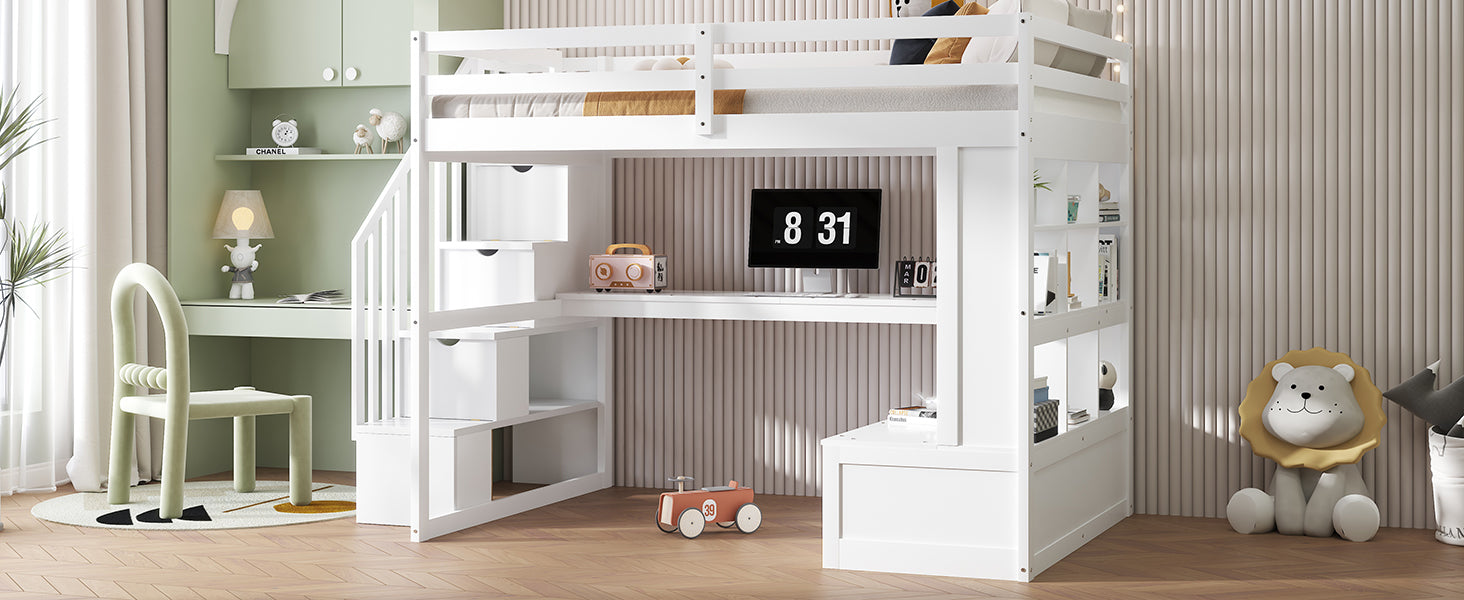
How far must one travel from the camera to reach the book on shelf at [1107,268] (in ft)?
15.3

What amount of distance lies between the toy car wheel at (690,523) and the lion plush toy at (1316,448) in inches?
64.0

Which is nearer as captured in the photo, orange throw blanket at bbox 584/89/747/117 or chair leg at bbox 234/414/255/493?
orange throw blanket at bbox 584/89/747/117

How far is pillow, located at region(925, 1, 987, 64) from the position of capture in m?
4.11

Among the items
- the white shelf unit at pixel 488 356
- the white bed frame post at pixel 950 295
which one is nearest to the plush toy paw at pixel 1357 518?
the white bed frame post at pixel 950 295

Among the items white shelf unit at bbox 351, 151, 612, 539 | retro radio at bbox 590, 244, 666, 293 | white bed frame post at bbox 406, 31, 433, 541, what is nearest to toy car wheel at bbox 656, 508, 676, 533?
white shelf unit at bbox 351, 151, 612, 539

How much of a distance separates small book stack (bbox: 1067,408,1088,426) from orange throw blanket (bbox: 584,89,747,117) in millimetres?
1332

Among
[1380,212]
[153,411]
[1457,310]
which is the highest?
[1380,212]

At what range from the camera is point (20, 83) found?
5.14 meters

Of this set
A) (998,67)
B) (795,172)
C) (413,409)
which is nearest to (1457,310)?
(998,67)

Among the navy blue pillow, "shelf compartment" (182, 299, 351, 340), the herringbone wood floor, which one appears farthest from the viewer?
"shelf compartment" (182, 299, 351, 340)

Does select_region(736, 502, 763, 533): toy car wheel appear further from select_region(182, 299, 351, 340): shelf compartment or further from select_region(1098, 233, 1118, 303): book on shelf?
select_region(182, 299, 351, 340): shelf compartment

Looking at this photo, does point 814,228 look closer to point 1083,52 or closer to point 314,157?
point 1083,52

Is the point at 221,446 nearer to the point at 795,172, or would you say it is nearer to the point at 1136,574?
the point at 795,172

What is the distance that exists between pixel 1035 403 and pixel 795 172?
1.52m
